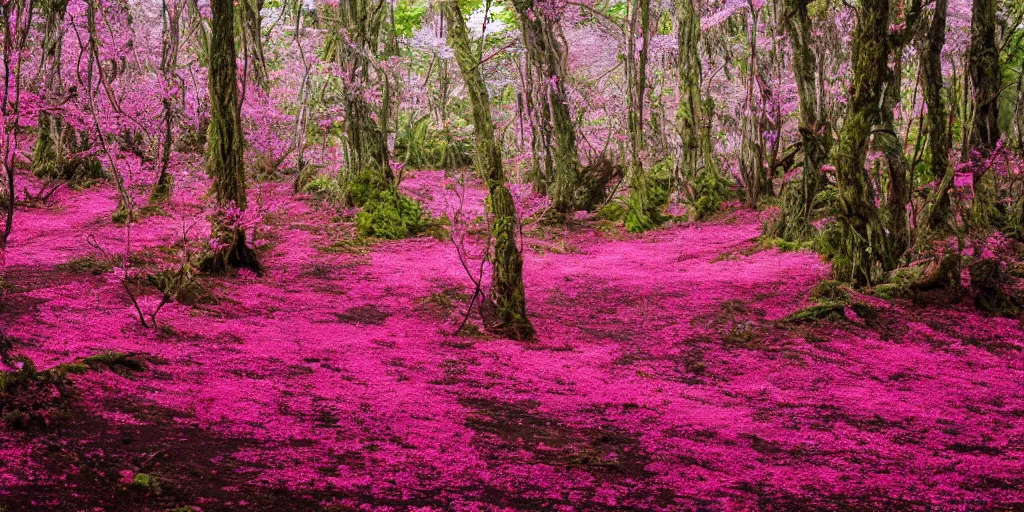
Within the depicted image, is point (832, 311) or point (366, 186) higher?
point (366, 186)

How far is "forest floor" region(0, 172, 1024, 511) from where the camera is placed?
138 inches

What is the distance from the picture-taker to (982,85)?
8.44 meters

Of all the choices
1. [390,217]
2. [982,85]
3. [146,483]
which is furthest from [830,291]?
[390,217]

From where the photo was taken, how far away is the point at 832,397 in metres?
5.59

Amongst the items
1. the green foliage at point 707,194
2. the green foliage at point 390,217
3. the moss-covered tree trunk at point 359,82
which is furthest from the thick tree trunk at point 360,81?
the green foliage at point 707,194

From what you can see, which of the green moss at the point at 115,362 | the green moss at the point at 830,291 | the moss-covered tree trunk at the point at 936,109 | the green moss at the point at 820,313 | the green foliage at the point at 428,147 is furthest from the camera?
the green foliage at the point at 428,147

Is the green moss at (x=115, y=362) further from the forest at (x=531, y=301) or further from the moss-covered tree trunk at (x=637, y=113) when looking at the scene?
the moss-covered tree trunk at (x=637, y=113)

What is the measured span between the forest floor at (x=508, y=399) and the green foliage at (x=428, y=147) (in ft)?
→ 41.4

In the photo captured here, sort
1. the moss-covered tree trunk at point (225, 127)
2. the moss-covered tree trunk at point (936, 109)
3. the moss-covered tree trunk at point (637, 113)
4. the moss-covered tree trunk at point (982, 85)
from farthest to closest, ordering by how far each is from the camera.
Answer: the moss-covered tree trunk at point (637, 113)
the moss-covered tree trunk at point (936, 109)
the moss-covered tree trunk at point (982, 85)
the moss-covered tree trunk at point (225, 127)

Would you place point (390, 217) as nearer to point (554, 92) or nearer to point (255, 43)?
point (554, 92)

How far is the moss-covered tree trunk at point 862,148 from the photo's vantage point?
25.0ft

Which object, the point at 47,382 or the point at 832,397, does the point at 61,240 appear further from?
the point at 832,397

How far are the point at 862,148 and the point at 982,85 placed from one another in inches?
70.6

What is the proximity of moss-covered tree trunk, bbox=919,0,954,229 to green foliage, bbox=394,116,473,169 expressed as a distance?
1414 centimetres
